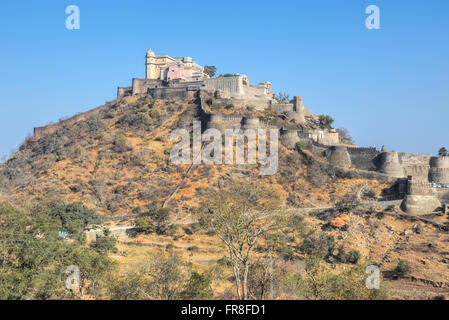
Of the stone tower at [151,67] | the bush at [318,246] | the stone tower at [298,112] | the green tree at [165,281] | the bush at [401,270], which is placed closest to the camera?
the green tree at [165,281]

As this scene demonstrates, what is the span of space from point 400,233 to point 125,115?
123ft

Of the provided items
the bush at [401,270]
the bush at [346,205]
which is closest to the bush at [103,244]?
the bush at [346,205]

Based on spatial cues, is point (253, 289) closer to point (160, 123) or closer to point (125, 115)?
point (160, 123)

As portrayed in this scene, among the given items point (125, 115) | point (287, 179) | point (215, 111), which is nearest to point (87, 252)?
point (287, 179)

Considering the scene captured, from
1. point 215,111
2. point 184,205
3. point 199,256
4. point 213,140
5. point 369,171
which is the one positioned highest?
point 215,111

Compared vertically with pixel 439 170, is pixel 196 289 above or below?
below

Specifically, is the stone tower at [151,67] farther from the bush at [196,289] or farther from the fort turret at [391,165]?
the bush at [196,289]

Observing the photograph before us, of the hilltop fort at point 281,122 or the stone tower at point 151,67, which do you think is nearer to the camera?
the hilltop fort at point 281,122

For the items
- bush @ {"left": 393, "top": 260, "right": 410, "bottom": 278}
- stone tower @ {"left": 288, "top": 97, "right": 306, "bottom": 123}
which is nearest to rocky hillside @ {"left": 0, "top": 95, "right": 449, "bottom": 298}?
bush @ {"left": 393, "top": 260, "right": 410, "bottom": 278}

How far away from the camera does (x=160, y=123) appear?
172 feet

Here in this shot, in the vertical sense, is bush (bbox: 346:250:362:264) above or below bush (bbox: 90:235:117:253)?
below

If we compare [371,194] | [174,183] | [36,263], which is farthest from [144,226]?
[371,194]

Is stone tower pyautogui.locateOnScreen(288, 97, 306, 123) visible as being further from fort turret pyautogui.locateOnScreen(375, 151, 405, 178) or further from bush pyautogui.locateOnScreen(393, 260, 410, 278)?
bush pyautogui.locateOnScreen(393, 260, 410, 278)

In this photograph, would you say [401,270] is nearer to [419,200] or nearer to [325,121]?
[419,200]
